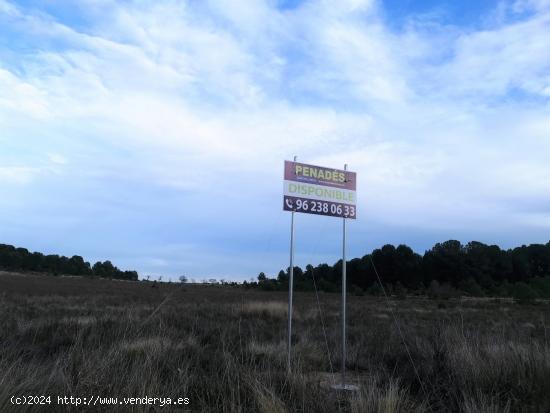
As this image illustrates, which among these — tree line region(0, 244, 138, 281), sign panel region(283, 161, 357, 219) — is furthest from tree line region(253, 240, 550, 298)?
sign panel region(283, 161, 357, 219)

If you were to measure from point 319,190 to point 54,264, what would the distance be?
150229mm

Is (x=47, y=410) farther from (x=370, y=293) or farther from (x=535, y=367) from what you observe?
(x=370, y=293)

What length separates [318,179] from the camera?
9.59 metres

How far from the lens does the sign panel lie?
927 centimetres

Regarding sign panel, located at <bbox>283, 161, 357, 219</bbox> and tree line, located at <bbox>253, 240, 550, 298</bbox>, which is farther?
tree line, located at <bbox>253, 240, 550, 298</bbox>

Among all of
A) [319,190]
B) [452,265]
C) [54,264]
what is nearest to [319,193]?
[319,190]

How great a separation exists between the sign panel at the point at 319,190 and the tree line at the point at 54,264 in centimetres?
13148

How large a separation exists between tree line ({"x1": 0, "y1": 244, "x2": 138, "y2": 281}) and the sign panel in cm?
13148

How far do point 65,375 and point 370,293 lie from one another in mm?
69370

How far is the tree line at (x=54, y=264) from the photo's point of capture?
138 m

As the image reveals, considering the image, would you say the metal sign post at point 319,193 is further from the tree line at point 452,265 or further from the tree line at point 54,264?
the tree line at point 54,264

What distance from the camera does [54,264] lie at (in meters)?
146

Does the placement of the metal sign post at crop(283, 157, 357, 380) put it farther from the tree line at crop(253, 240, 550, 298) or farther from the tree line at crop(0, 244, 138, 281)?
the tree line at crop(0, 244, 138, 281)

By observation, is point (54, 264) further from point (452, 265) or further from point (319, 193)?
point (319, 193)
